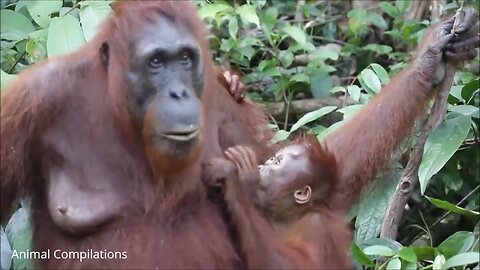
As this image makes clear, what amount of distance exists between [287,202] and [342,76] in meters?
2.26

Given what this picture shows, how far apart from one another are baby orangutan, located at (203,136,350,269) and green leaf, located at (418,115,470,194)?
338 millimetres

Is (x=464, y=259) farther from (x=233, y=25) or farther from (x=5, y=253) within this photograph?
(x=233, y=25)

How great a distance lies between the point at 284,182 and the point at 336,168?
202 mm

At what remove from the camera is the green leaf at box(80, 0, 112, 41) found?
12.3ft

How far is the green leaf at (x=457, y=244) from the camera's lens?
343cm

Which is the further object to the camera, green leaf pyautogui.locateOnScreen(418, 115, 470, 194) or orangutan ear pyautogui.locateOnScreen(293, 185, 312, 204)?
orangutan ear pyautogui.locateOnScreen(293, 185, 312, 204)

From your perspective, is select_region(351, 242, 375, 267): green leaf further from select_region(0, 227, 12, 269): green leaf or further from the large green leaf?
select_region(0, 227, 12, 269): green leaf

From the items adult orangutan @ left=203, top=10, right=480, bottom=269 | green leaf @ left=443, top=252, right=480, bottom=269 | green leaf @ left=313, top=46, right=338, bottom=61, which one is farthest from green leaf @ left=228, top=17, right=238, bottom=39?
green leaf @ left=443, top=252, right=480, bottom=269

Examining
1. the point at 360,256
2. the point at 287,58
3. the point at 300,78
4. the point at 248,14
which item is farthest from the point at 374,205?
the point at 287,58

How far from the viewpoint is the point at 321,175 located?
3.75m

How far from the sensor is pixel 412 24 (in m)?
5.37

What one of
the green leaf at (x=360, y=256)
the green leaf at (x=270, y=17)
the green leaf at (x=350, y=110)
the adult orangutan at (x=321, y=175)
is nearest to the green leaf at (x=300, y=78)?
the green leaf at (x=270, y=17)

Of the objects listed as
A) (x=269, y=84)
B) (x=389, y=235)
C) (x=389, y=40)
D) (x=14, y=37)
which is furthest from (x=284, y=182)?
(x=389, y=40)

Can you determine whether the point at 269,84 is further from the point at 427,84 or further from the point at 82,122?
the point at 82,122
